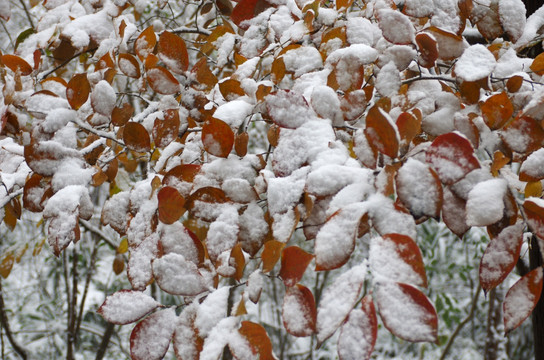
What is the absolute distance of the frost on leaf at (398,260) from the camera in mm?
433

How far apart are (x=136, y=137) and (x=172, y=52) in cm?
16

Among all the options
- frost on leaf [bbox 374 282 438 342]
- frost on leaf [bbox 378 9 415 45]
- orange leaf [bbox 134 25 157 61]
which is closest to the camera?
frost on leaf [bbox 374 282 438 342]

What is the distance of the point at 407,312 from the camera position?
0.41 meters

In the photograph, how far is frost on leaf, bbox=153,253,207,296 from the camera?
1.78 ft

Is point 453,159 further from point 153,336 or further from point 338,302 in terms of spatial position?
point 153,336

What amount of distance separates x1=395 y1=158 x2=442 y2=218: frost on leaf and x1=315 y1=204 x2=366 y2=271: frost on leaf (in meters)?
0.04

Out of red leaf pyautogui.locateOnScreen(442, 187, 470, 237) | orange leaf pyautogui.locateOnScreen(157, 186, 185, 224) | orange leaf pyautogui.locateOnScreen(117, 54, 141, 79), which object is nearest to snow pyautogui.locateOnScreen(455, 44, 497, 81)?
red leaf pyautogui.locateOnScreen(442, 187, 470, 237)

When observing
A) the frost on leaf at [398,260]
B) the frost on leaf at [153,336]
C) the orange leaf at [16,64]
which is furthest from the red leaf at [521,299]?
the orange leaf at [16,64]

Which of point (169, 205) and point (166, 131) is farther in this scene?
point (166, 131)

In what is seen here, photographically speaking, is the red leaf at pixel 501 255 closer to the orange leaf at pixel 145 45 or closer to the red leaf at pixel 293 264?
the red leaf at pixel 293 264

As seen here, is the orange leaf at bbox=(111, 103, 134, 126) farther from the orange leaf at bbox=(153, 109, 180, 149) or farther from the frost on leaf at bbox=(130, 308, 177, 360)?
the frost on leaf at bbox=(130, 308, 177, 360)

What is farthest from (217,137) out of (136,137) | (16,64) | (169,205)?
(16,64)

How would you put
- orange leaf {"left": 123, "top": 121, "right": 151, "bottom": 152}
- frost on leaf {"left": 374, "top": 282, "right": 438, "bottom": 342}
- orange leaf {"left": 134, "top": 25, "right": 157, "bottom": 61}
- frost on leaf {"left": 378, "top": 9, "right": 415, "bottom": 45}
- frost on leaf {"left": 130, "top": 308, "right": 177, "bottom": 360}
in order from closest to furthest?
frost on leaf {"left": 374, "top": 282, "right": 438, "bottom": 342}, frost on leaf {"left": 130, "top": 308, "right": 177, "bottom": 360}, frost on leaf {"left": 378, "top": 9, "right": 415, "bottom": 45}, orange leaf {"left": 123, "top": 121, "right": 151, "bottom": 152}, orange leaf {"left": 134, "top": 25, "right": 157, "bottom": 61}

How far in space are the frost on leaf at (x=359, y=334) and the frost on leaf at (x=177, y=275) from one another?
189 mm
